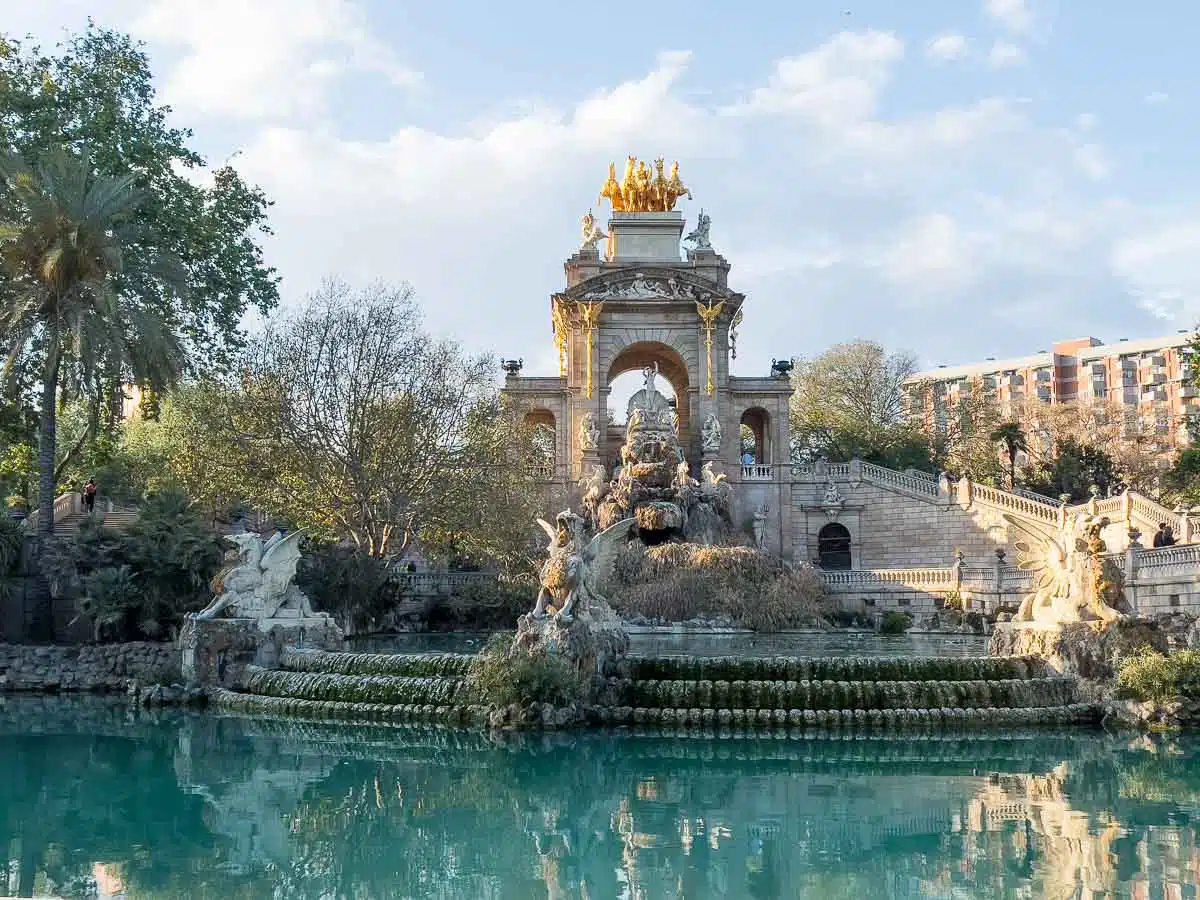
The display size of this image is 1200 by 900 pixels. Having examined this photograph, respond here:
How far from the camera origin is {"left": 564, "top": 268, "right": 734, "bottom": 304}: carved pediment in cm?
4381

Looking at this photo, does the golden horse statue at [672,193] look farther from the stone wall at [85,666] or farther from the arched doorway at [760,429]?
the stone wall at [85,666]

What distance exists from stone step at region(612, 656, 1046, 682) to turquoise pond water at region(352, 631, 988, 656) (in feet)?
9.37

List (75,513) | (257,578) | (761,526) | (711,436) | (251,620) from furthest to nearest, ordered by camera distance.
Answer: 1. (711,436)
2. (761,526)
3. (75,513)
4. (257,578)
5. (251,620)

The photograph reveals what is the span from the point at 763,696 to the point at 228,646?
29.5ft

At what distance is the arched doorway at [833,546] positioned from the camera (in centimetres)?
4375

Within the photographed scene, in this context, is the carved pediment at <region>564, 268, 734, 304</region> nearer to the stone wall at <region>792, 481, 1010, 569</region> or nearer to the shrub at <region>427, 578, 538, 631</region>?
the stone wall at <region>792, 481, 1010, 569</region>

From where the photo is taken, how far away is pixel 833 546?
145 ft

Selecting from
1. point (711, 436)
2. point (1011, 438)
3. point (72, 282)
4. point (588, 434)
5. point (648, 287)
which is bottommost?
point (711, 436)

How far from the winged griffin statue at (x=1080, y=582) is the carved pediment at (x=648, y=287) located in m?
27.6

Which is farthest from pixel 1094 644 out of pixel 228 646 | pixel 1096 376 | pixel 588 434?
pixel 1096 376

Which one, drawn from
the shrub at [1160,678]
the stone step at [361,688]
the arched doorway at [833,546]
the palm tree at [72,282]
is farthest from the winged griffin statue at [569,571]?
the arched doorway at [833,546]

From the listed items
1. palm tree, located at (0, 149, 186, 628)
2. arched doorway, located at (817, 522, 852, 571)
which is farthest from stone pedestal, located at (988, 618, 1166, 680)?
arched doorway, located at (817, 522, 852, 571)

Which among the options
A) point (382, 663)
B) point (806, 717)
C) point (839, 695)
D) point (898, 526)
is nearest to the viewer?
point (806, 717)

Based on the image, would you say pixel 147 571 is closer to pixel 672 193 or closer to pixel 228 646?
pixel 228 646
